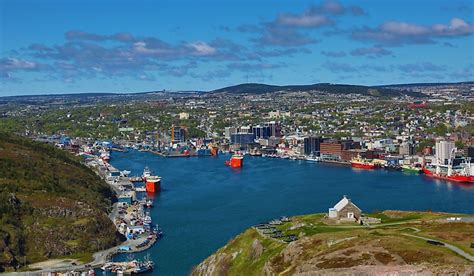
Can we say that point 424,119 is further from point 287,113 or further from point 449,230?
point 449,230

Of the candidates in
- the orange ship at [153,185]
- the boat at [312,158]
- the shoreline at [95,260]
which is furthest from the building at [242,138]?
the shoreline at [95,260]

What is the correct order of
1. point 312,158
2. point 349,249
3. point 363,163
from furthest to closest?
point 312,158 < point 363,163 < point 349,249

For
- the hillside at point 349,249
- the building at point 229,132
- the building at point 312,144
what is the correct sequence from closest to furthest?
the hillside at point 349,249
the building at point 312,144
the building at point 229,132

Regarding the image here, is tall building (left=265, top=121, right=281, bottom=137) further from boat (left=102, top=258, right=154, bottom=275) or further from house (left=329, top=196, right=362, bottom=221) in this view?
house (left=329, top=196, right=362, bottom=221)

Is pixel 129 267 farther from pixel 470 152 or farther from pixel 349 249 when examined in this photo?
pixel 470 152

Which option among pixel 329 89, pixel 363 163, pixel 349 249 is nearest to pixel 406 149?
pixel 363 163

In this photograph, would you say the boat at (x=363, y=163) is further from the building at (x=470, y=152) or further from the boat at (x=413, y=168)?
the building at (x=470, y=152)
